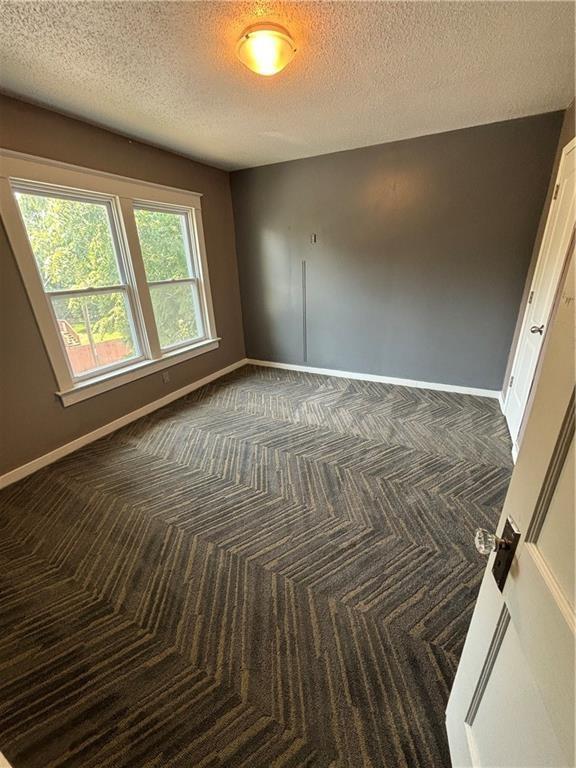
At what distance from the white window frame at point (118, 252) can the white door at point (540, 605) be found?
3009mm

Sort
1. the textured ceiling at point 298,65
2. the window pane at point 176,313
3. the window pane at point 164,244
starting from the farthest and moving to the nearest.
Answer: the window pane at point 176,313
the window pane at point 164,244
the textured ceiling at point 298,65

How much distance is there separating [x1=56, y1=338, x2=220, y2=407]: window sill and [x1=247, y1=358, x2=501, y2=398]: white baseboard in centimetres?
109

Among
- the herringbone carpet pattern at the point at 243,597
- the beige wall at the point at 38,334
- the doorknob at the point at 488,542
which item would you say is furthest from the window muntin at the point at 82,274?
the doorknob at the point at 488,542

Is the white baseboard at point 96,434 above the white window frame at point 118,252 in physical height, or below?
below

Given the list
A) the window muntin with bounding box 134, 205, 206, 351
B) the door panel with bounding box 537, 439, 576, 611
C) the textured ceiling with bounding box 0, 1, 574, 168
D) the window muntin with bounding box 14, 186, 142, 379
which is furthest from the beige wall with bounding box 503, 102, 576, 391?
the window muntin with bounding box 14, 186, 142, 379

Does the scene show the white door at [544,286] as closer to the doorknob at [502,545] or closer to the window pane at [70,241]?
the doorknob at [502,545]

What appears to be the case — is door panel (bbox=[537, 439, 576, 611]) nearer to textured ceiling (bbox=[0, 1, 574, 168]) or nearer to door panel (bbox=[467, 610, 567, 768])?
door panel (bbox=[467, 610, 567, 768])

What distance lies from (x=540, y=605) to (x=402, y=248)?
11.5 ft

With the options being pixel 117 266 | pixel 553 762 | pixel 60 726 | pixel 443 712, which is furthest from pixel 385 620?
pixel 117 266

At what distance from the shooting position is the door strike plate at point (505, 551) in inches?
27.0

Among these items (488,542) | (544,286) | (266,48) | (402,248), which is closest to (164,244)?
(266,48)

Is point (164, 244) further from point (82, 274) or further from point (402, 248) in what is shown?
point (402, 248)

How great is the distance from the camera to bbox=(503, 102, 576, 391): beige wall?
7.93ft

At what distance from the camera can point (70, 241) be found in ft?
8.57
